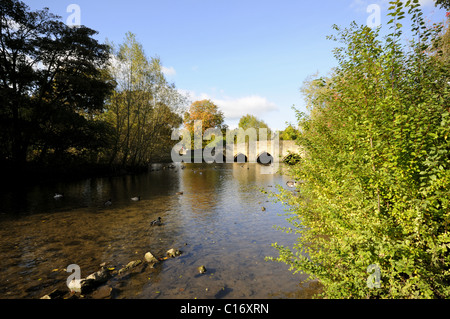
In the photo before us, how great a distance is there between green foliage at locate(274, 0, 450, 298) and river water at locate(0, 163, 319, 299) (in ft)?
5.83

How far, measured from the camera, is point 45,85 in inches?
987

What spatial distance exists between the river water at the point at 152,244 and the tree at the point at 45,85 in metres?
8.61

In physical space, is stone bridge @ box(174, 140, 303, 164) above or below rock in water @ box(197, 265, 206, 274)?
above

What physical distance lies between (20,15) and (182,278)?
29800 millimetres

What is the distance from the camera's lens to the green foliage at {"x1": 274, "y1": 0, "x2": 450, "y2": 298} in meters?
3.75

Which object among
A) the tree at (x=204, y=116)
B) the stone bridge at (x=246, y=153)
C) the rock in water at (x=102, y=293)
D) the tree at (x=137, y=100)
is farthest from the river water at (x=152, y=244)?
the tree at (x=204, y=116)

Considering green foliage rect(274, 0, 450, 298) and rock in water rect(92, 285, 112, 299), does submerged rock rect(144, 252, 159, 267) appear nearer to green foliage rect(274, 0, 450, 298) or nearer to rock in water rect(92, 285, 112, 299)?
rock in water rect(92, 285, 112, 299)

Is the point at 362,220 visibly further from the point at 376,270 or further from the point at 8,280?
the point at 8,280

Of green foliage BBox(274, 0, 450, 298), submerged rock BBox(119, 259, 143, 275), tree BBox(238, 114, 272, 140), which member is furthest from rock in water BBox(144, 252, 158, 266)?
tree BBox(238, 114, 272, 140)

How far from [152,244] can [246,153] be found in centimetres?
5525

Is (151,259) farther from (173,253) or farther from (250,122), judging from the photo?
(250,122)

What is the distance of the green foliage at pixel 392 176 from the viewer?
3.75 metres

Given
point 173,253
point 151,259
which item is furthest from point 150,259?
point 173,253
